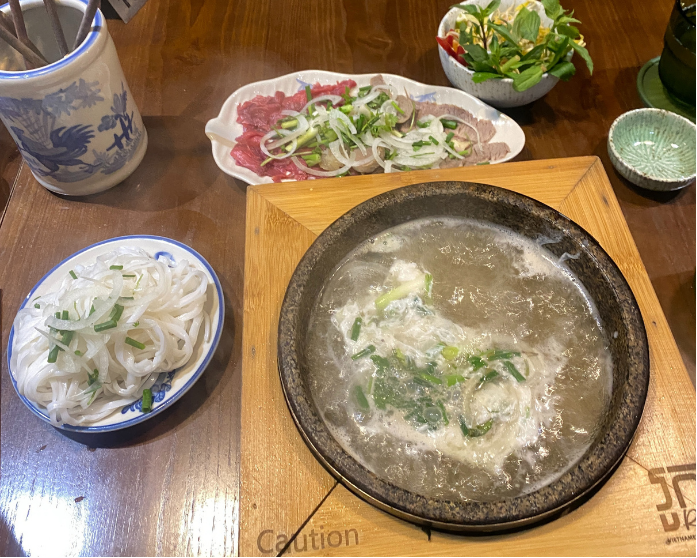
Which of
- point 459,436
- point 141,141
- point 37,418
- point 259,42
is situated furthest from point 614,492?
point 259,42

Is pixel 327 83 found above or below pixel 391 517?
above

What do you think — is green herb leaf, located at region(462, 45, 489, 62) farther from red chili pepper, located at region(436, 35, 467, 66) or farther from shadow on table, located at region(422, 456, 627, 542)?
shadow on table, located at region(422, 456, 627, 542)

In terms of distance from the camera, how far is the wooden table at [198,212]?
1237mm

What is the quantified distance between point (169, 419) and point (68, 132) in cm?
90

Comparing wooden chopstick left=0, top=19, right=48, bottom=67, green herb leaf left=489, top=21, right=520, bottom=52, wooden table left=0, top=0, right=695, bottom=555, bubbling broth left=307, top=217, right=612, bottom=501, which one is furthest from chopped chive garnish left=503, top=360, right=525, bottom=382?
wooden chopstick left=0, top=19, right=48, bottom=67

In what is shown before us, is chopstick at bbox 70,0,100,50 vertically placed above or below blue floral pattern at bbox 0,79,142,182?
above

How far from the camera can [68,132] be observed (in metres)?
1.43

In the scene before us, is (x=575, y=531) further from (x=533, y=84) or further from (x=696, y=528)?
(x=533, y=84)

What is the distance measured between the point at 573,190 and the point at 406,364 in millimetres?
698

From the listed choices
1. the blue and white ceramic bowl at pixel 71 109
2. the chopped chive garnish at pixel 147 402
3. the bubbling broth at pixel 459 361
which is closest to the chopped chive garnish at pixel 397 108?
the bubbling broth at pixel 459 361

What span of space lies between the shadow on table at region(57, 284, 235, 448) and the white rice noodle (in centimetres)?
11

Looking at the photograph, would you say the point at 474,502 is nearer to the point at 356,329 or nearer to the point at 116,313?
the point at 356,329

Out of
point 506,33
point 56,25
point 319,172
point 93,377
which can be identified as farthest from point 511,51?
point 93,377

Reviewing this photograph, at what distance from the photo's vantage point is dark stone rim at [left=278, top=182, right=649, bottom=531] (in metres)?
0.86
